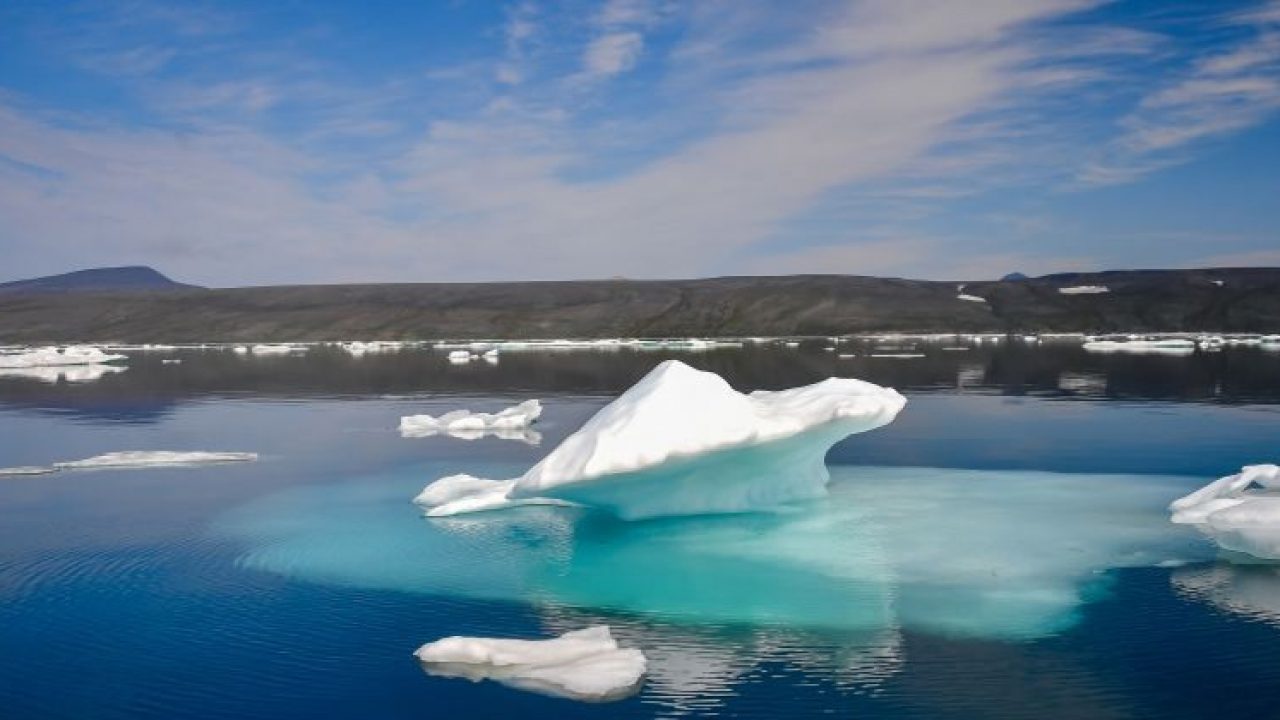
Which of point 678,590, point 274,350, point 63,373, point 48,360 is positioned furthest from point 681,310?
point 678,590

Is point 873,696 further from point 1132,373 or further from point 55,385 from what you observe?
point 55,385

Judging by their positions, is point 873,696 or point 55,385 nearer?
point 873,696

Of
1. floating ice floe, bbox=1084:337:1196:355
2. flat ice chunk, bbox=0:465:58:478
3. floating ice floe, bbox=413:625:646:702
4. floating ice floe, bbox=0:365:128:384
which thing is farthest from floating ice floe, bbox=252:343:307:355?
floating ice floe, bbox=413:625:646:702

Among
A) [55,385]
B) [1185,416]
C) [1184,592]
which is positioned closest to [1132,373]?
[1185,416]

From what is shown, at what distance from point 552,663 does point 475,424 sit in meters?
21.4

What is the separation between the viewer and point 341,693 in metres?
9.11

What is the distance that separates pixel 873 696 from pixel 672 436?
6040 mm

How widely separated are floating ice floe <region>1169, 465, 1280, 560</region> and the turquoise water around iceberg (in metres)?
0.37

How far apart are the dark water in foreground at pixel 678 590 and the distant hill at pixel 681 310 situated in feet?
327

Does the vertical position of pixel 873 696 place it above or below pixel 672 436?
below

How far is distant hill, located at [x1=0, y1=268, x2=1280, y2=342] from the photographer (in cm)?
11869

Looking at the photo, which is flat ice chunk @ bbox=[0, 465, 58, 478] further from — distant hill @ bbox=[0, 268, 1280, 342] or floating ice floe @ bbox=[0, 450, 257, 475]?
distant hill @ bbox=[0, 268, 1280, 342]

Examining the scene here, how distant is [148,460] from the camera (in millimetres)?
23828

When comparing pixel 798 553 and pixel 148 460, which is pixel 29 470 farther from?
pixel 798 553
